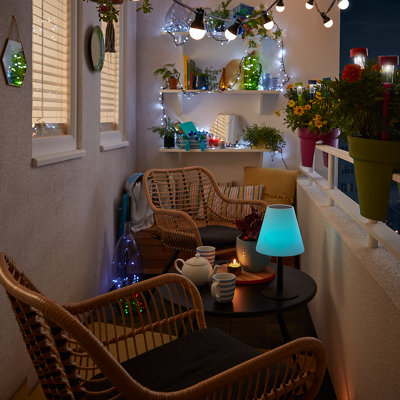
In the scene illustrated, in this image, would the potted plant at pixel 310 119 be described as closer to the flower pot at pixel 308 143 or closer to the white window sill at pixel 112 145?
the flower pot at pixel 308 143

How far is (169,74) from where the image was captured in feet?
14.3

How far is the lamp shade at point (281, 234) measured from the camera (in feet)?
6.84

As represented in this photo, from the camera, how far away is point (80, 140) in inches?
117

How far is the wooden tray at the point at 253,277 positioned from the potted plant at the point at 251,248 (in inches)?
1.0

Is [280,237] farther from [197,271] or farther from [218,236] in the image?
[218,236]

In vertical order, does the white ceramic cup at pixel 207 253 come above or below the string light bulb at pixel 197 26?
below

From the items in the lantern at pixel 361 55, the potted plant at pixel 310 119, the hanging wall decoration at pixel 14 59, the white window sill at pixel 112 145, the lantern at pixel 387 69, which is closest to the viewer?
the lantern at pixel 387 69

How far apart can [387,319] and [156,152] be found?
3473 mm

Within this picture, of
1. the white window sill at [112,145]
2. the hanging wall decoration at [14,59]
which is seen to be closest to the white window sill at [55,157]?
the hanging wall decoration at [14,59]

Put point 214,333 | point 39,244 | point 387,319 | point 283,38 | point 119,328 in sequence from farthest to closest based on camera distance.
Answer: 1. point 283,38
2. point 119,328
3. point 39,244
4. point 214,333
5. point 387,319

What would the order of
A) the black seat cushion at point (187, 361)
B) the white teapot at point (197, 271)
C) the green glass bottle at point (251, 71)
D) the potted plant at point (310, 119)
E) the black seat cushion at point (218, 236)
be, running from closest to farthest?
the black seat cushion at point (187, 361)
the white teapot at point (197, 271)
the potted plant at point (310, 119)
the black seat cushion at point (218, 236)
the green glass bottle at point (251, 71)

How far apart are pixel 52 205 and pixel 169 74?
2189 millimetres

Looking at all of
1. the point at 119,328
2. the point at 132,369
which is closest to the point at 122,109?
the point at 119,328

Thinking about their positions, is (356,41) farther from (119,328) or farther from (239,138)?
(119,328)
